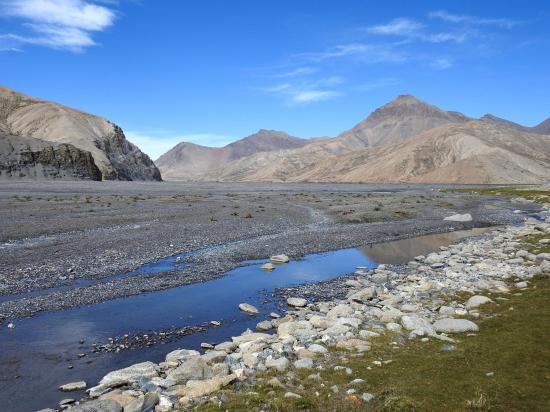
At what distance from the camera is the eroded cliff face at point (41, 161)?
119625 mm

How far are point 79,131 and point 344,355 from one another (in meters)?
184

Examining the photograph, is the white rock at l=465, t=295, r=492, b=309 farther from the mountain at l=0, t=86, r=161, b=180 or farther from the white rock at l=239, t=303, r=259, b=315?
the mountain at l=0, t=86, r=161, b=180

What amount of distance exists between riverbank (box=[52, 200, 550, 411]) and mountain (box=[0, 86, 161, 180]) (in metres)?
153

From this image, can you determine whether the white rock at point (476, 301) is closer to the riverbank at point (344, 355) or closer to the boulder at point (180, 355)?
the riverbank at point (344, 355)

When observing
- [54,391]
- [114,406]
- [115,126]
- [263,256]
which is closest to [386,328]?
[114,406]

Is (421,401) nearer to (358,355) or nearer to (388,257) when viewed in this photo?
(358,355)

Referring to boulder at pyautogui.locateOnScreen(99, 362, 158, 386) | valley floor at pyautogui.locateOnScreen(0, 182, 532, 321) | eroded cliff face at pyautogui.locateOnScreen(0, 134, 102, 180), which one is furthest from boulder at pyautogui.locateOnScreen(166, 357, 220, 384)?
eroded cliff face at pyautogui.locateOnScreen(0, 134, 102, 180)

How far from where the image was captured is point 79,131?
6949 inches

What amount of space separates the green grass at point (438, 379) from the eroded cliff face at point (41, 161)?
406 ft

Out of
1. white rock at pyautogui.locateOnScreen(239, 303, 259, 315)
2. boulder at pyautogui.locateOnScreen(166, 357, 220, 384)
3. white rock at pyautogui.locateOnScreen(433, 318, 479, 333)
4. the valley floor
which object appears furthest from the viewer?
the valley floor

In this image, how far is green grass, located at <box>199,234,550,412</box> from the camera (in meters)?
9.04

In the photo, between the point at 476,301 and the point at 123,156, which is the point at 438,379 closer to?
the point at 476,301

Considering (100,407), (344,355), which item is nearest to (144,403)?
(100,407)

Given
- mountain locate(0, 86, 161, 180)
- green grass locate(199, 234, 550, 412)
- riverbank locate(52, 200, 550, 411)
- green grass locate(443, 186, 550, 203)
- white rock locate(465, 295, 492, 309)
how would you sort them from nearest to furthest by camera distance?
green grass locate(199, 234, 550, 412)
riverbank locate(52, 200, 550, 411)
white rock locate(465, 295, 492, 309)
green grass locate(443, 186, 550, 203)
mountain locate(0, 86, 161, 180)
